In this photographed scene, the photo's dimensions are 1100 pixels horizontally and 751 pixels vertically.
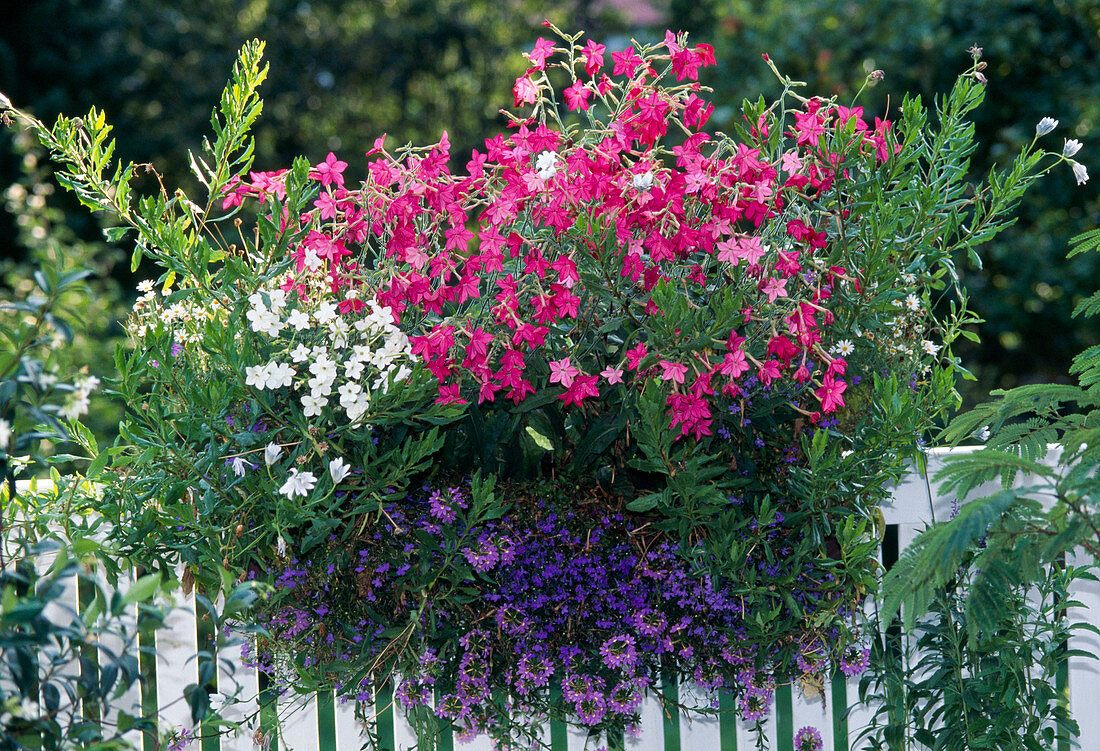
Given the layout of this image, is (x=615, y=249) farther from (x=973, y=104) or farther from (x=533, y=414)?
(x=973, y=104)

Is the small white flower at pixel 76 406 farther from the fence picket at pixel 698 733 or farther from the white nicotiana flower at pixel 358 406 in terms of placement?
the fence picket at pixel 698 733

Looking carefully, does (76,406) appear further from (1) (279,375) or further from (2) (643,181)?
(2) (643,181)

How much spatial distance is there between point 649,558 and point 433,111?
28.4 feet

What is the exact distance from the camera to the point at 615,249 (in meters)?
1.68

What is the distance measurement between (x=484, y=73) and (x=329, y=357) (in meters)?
8.56

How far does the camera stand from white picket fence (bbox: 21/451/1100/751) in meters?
2.04

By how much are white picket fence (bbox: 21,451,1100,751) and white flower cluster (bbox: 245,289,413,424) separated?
64 cm

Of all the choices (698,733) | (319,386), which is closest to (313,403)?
(319,386)

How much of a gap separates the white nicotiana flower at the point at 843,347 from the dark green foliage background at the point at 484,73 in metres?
2.58

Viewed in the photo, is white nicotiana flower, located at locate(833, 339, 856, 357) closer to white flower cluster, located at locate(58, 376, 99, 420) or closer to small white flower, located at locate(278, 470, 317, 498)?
small white flower, located at locate(278, 470, 317, 498)

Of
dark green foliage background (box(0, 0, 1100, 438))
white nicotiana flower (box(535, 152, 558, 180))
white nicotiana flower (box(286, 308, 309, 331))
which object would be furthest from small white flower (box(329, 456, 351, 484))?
dark green foliage background (box(0, 0, 1100, 438))

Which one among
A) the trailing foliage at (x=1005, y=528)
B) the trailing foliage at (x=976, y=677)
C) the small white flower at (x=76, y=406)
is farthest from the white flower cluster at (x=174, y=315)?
the trailing foliage at (x=976, y=677)

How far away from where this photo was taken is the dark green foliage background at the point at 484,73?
5566 mm

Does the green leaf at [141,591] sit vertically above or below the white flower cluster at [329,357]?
below
